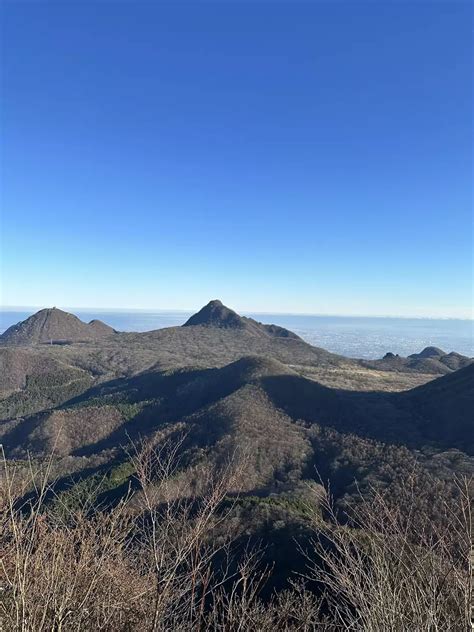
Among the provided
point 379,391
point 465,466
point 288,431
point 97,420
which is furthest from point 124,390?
point 465,466

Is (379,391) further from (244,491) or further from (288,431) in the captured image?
(244,491)

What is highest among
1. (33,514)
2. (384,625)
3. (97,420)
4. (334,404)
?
(33,514)

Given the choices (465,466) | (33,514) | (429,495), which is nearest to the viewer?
(33,514)

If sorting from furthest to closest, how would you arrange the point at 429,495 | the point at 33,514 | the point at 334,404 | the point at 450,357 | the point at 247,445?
the point at 450,357 → the point at 334,404 → the point at 247,445 → the point at 429,495 → the point at 33,514

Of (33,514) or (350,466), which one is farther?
(350,466)

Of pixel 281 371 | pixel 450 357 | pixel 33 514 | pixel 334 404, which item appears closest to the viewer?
pixel 33 514

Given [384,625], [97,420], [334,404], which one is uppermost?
[384,625]

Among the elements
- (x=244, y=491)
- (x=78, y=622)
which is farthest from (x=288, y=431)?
(x=78, y=622)

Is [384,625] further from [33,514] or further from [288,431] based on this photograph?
[288,431]

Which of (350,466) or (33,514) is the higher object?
(33,514)
